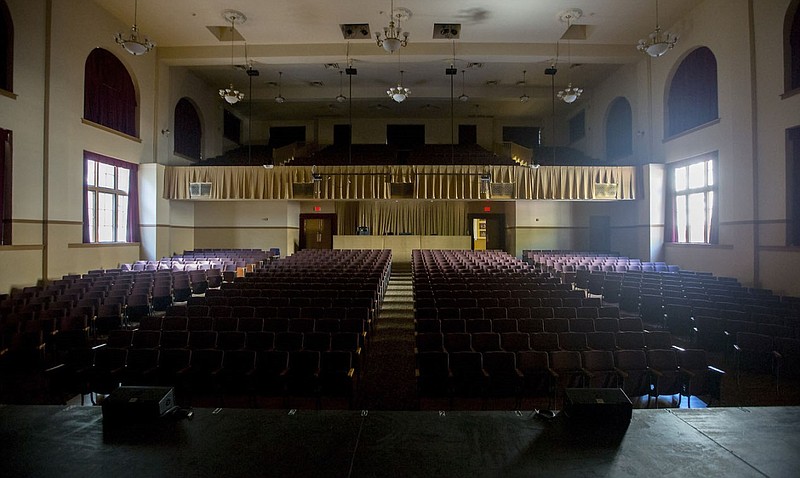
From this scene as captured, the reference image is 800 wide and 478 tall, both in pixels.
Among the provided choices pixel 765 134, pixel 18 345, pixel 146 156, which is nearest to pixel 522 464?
pixel 18 345

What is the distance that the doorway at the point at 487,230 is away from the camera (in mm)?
20219

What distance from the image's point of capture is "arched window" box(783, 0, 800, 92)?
879cm


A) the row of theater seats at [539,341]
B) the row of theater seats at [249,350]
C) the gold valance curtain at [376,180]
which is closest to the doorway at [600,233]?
the gold valance curtain at [376,180]

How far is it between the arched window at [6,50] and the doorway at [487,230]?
16.9m

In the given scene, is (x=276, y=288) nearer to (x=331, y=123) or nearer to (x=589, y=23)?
(x=589, y=23)

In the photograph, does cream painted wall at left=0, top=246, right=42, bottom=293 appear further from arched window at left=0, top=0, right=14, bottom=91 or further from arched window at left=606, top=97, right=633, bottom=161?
arched window at left=606, top=97, right=633, bottom=161

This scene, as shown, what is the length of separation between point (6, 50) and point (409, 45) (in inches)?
422

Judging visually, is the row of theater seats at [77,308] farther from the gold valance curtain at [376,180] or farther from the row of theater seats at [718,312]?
the row of theater seats at [718,312]

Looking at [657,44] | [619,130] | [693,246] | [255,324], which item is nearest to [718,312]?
[657,44]

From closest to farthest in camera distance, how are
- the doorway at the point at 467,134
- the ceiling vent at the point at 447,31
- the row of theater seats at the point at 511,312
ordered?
the row of theater seats at the point at 511,312 < the ceiling vent at the point at 447,31 < the doorway at the point at 467,134

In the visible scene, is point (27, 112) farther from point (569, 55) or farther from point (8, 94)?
point (569, 55)

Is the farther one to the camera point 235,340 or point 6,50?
point 6,50

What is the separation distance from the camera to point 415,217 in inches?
837

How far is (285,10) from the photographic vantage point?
12031 mm
